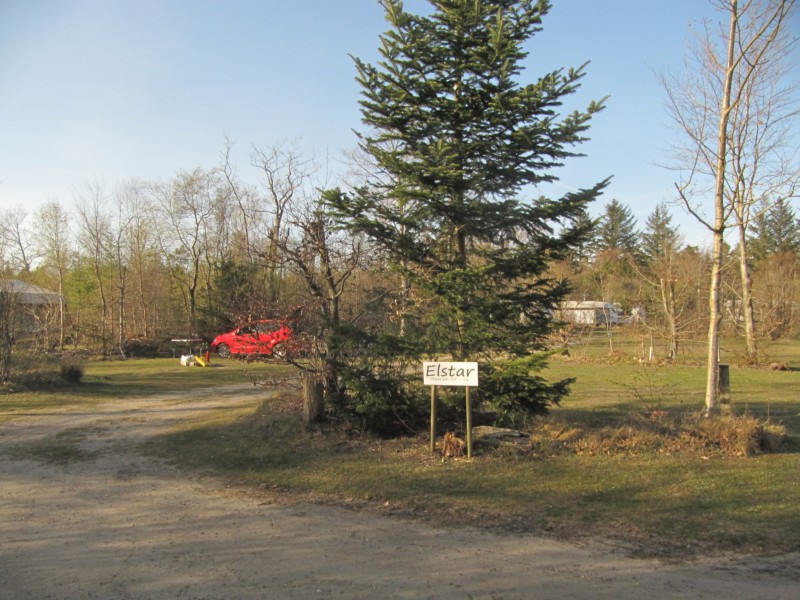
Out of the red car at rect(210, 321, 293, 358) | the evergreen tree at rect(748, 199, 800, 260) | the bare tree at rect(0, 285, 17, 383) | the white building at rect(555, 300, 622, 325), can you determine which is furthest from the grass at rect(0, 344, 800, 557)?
the evergreen tree at rect(748, 199, 800, 260)

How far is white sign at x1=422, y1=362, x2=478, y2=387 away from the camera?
7.83 meters

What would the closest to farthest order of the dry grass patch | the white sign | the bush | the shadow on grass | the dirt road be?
the dirt road, the shadow on grass, the white sign, the dry grass patch, the bush

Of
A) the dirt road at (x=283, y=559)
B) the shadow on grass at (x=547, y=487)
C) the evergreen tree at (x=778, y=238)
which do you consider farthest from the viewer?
the evergreen tree at (x=778, y=238)

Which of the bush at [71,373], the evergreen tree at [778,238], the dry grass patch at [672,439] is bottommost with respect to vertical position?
the dry grass patch at [672,439]

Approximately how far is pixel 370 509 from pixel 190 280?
4299 centimetres

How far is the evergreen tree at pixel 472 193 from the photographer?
28.0 feet

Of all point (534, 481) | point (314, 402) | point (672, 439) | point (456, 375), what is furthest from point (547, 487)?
point (314, 402)

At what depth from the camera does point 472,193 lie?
9.27m

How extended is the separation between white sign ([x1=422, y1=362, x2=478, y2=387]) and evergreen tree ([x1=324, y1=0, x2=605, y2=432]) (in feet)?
2.43

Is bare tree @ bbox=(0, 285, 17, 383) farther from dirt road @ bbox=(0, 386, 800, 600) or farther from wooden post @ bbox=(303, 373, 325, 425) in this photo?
wooden post @ bbox=(303, 373, 325, 425)

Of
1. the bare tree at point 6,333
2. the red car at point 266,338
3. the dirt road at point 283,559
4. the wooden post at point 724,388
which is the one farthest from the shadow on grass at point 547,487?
the bare tree at point 6,333

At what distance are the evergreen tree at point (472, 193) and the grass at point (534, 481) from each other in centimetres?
131

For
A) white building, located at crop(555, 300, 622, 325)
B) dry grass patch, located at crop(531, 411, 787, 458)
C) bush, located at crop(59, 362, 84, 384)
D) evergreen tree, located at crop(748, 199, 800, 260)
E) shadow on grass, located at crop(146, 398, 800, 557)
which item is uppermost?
evergreen tree, located at crop(748, 199, 800, 260)

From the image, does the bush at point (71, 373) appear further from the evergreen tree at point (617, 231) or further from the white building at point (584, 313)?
the evergreen tree at point (617, 231)
